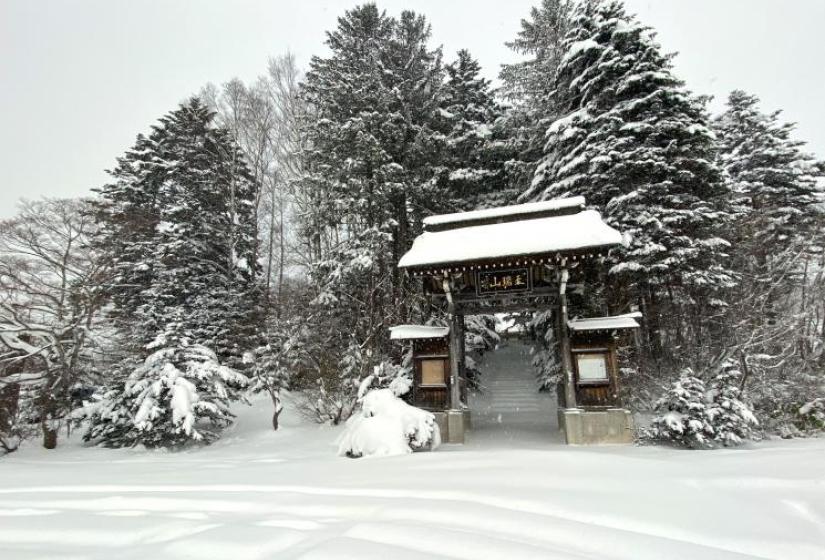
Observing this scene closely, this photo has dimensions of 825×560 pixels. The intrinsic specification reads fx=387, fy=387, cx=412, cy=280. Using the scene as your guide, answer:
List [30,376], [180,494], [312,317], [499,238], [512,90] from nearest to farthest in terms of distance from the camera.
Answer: [180,494] → [499,238] → [30,376] → [312,317] → [512,90]

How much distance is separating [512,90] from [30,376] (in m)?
21.7

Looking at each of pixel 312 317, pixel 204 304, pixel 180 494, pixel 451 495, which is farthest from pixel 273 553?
pixel 204 304

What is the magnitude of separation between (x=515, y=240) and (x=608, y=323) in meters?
3.27

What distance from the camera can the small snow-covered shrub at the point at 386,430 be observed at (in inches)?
314

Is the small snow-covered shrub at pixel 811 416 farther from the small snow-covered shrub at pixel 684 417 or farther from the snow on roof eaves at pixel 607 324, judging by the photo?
the snow on roof eaves at pixel 607 324

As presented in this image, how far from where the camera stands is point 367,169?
53.6ft

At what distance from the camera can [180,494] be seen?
4848mm

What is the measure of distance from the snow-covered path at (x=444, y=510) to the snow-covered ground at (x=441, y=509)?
0.02m

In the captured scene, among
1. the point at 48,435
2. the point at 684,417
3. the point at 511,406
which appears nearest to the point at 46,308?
the point at 48,435

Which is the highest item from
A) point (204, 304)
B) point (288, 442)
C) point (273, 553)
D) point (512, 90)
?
point (512, 90)

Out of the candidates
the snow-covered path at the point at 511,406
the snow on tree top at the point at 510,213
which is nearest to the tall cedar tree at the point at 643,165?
the snow on tree top at the point at 510,213

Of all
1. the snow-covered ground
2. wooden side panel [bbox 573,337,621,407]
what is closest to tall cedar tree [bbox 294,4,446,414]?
wooden side panel [bbox 573,337,621,407]

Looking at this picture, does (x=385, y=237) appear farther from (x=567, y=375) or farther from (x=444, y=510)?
(x=444, y=510)

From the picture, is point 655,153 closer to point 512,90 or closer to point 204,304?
point 512,90
